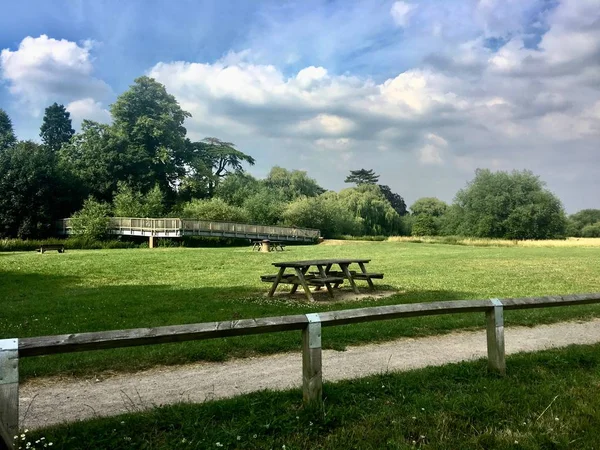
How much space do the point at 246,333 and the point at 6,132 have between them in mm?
73453

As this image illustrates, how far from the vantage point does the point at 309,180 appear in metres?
74.4

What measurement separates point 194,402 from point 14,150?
51.8 m

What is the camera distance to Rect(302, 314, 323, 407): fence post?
3943 mm

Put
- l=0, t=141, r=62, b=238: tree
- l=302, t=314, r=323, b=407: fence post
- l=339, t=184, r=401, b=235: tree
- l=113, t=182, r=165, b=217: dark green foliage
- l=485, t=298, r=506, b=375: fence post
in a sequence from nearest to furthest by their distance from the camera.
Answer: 1. l=302, t=314, r=323, b=407: fence post
2. l=485, t=298, r=506, b=375: fence post
3. l=0, t=141, r=62, b=238: tree
4. l=113, t=182, r=165, b=217: dark green foliage
5. l=339, t=184, r=401, b=235: tree

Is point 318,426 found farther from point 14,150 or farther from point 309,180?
point 309,180

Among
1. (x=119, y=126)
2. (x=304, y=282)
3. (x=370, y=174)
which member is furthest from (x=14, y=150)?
(x=370, y=174)

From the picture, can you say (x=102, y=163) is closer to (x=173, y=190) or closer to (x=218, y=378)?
(x=173, y=190)

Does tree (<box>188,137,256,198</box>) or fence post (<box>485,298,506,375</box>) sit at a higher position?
tree (<box>188,137,256,198</box>)

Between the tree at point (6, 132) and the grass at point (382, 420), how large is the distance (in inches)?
2634

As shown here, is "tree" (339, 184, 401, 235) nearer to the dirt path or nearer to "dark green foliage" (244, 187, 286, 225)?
"dark green foliage" (244, 187, 286, 225)

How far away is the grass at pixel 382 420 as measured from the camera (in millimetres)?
3461

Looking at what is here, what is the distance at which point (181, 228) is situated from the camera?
4006 cm

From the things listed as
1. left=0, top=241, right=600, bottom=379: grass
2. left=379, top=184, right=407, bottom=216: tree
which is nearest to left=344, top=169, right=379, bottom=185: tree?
left=379, top=184, right=407, bottom=216: tree

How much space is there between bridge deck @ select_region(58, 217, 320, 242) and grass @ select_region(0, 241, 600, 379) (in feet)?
61.1
